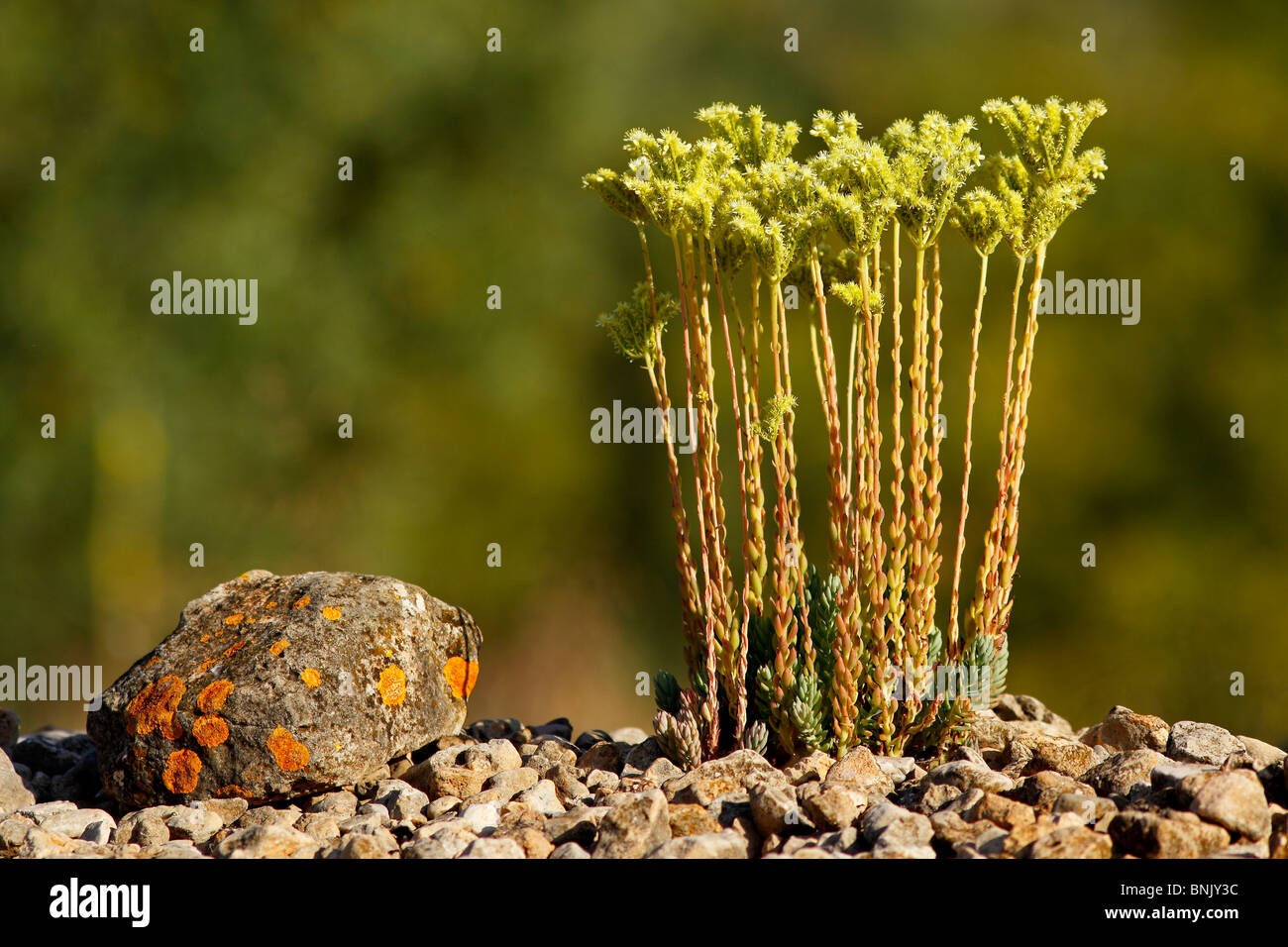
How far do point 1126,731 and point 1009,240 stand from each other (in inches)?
71.1

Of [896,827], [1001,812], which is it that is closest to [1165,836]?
[1001,812]

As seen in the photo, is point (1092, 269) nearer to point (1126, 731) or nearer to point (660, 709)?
point (1126, 731)

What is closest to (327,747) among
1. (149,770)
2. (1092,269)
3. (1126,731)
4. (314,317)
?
(149,770)

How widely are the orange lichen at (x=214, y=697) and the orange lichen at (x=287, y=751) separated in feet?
0.67

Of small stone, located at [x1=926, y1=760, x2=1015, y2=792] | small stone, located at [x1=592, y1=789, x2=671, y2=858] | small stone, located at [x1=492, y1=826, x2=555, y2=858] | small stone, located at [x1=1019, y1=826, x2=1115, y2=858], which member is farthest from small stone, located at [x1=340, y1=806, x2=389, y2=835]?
small stone, located at [x1=1019, y1=826, x2=1115, y2=858]

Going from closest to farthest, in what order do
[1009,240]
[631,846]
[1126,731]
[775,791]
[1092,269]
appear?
[631,846] → [775,791] → [1009,240] → [1126,731] → [1092,269]

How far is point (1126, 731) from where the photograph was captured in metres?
4.36

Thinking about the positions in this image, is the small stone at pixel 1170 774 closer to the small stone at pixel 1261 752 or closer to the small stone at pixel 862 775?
the small stone at pixel 862 775

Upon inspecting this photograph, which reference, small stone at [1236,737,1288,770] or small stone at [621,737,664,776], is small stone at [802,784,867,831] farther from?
small stone at [1236,737,1288,770]

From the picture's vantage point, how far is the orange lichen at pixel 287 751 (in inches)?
150

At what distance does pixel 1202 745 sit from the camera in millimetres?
4023

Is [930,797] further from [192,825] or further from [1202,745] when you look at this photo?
[192,825]

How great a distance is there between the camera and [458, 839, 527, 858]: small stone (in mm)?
3119

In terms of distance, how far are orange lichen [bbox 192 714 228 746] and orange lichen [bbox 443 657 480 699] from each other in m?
0.78
